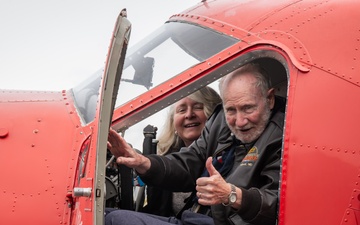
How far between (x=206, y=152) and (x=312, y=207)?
3.94ft

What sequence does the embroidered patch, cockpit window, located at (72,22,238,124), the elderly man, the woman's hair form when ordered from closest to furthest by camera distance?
1. the elderly man
2. the embroidered patch
3. cockpit window, located at (72,22,238,124)
4. the woman's hair

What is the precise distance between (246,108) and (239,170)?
461 millimetres

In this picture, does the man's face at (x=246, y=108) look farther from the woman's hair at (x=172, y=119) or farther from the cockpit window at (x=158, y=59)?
the woman's hair at (x=172, y=119)

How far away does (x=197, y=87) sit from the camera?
3971 mm

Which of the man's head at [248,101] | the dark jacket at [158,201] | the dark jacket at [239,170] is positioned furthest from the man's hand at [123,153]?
the man's head at [248,101]

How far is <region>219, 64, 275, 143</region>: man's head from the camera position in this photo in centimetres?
405

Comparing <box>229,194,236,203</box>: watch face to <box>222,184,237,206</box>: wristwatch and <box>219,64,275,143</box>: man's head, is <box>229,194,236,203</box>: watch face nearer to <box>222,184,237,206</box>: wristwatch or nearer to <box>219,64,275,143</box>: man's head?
<box>222,184,237,206</box>: wristwatch

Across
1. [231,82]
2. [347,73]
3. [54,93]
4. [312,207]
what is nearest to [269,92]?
[231,82]

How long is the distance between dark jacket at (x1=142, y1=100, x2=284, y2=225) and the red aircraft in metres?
0.15

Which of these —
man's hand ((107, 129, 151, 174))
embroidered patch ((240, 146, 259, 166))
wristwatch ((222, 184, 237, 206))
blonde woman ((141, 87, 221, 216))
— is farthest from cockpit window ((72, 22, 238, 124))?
Answer: wristwatch ((222, 184, 237, 206))

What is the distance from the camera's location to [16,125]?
3.65 meters

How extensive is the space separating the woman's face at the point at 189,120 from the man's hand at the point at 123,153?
114 cm

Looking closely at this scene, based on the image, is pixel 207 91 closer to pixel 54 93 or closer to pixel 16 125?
pixel 54 93

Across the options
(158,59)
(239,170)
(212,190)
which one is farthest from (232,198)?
(158,59)
